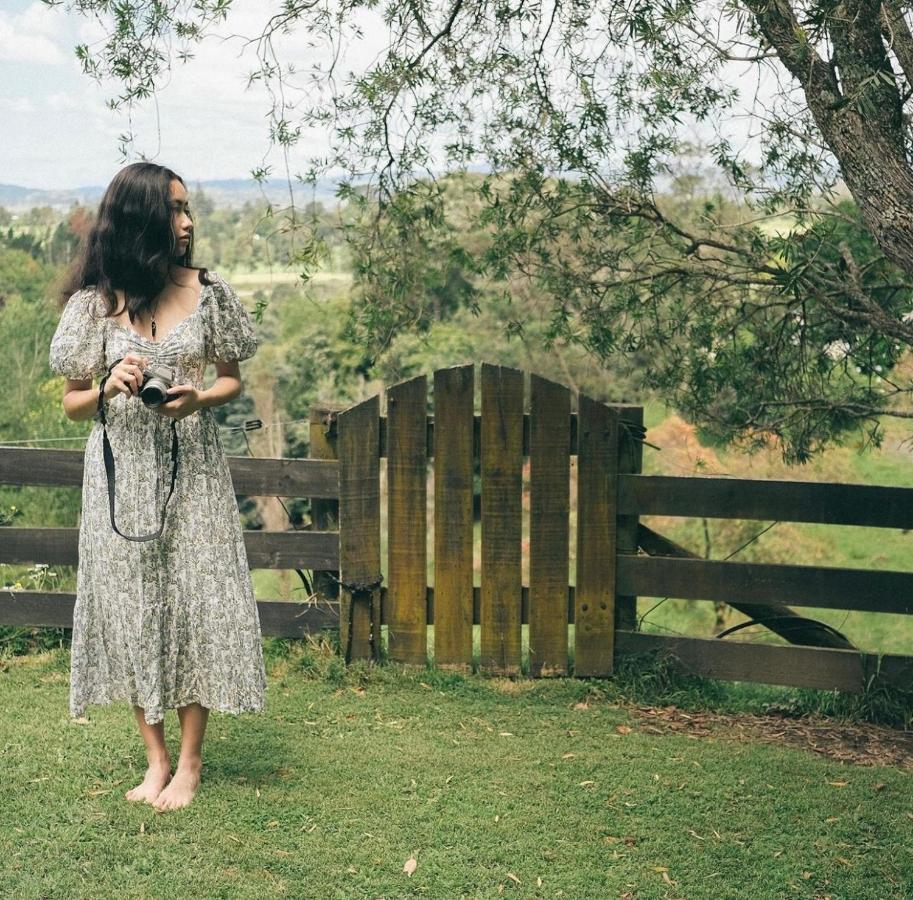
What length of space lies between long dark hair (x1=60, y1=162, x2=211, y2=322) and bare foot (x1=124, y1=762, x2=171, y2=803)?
161cm

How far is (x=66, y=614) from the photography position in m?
5.71

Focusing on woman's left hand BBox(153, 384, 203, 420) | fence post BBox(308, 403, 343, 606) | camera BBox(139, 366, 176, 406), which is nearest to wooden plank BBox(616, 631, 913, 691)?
fence post BBox(308, 403, 343, 606)

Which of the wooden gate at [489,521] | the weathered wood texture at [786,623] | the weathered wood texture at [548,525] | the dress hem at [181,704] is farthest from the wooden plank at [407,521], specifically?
the dress hem at [181,704]

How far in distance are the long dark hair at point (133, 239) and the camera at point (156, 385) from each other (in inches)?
12.6

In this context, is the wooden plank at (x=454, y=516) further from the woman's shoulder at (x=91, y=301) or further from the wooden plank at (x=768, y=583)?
the woman's shoulder at (x=91, y=301)

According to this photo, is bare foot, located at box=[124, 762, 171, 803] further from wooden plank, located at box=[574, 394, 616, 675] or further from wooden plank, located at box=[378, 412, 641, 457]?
wooden plank, located at box=[574, 394, 616, 675]

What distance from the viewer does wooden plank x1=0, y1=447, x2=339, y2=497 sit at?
540 centimetres

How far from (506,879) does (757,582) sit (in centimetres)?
224

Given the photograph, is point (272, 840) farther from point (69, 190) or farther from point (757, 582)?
point (69, 190)

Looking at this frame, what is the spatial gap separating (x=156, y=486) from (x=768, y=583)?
9.41 ft

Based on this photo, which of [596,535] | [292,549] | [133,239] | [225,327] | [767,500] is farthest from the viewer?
[292,549]

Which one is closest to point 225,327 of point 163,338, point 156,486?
point 163,338

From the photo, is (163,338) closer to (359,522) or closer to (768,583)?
(359,522)

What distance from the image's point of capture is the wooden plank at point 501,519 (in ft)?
17.3
